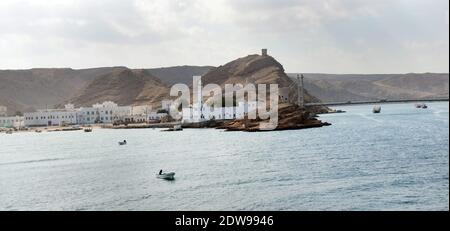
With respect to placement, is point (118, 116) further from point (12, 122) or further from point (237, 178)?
point (237, 178)

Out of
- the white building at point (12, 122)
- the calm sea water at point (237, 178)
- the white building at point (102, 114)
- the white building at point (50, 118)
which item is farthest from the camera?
the white building at point (102, 114)

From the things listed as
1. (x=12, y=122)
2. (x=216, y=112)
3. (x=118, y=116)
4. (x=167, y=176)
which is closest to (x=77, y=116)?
(x=118, y=116)

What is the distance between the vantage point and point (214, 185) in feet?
110

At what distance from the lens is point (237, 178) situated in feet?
119

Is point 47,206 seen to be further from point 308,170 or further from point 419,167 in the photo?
point 419,167

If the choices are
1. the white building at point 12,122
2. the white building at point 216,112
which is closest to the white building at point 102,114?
the white building at point 12,122

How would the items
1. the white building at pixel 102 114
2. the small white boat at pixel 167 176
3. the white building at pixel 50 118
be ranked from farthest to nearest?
the white building at pixel 102 114
the white building at pixel 50 118
the small white boat at pixel 167 176

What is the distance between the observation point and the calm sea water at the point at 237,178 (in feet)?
91.9

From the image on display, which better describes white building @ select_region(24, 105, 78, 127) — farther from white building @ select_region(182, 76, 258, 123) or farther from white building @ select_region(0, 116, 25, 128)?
white building @ select_region(182, 76, 258, 123)

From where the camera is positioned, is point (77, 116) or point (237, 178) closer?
point (237, 178)

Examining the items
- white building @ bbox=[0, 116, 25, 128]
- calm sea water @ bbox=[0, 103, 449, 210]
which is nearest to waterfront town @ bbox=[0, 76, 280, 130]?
white building @ bbox=[0, 116, 25, 128]

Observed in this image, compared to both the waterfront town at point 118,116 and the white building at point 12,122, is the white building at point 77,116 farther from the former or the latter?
the white building at point 12,122

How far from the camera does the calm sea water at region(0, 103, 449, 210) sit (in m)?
28.0

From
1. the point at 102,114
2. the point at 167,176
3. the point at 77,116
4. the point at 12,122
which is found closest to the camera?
the point at 167,176
